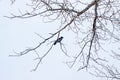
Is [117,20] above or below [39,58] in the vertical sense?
above

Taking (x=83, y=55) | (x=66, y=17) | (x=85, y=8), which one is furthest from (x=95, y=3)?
(x=83, y=55)

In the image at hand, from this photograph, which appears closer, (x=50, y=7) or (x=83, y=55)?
(x=50, y=7)

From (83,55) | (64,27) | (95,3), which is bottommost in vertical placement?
(83,55)

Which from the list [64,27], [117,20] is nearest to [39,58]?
[64,27]

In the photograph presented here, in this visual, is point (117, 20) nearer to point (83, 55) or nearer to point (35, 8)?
point (83, 55)

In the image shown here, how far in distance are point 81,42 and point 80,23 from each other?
488mm

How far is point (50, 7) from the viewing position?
712 centimetres

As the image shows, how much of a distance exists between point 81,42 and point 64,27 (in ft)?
2.39

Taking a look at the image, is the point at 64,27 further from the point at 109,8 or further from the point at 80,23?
the point at 109,8

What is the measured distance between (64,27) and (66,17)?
1.05 ft

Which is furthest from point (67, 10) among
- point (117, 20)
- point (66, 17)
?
point (117, 20)

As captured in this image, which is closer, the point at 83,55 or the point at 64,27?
the point at 64,27

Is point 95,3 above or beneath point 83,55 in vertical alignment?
above

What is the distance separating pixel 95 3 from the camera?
23.4ft
